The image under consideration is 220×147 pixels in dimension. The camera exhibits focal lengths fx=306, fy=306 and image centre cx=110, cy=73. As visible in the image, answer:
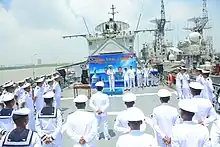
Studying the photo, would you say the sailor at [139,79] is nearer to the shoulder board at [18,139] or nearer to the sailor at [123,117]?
the sailor at [123,117]

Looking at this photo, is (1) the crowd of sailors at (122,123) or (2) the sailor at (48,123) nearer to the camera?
(1) the crowd of sailors at (122,123)

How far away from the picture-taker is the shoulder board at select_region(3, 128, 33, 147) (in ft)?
11.5

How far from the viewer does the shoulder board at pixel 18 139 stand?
11.5 feet

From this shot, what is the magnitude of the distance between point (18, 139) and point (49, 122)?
5.14 ft

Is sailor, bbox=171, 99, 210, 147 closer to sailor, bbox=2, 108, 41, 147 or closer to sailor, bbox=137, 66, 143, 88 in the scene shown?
sailor, bbox=2, 108, 41, 147

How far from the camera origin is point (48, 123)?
5090 millimetres

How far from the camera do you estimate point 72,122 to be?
4.65 metres

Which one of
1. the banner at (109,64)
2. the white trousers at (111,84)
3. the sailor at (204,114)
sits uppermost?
the banner at (109,64)

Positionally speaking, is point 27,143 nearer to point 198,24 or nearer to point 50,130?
point 50,130

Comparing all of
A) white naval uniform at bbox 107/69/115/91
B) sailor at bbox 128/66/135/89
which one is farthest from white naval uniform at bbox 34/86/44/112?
sailor at bbox 128/66/135/89

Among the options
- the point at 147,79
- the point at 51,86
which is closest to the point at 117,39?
the point at 147,79

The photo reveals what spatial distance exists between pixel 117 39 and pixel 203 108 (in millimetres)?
24602

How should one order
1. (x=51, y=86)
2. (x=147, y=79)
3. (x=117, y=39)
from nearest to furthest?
(x=51, y=86), (x=147, y=79), (x=117, y=39)

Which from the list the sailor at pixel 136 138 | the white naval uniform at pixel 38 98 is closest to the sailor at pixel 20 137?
the sailor at pixel 136 138
